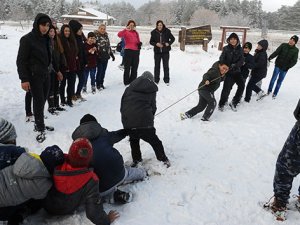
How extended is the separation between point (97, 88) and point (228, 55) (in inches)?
156

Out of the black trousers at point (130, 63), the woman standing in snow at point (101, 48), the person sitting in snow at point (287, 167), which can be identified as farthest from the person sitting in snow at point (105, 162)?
the black trousers at point (130, 63)

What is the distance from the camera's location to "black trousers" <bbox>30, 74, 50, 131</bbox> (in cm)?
530

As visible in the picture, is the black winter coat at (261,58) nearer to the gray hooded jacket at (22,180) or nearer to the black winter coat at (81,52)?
the black winter coat at (81,52)

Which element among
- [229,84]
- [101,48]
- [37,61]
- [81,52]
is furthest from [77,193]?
[101,48]

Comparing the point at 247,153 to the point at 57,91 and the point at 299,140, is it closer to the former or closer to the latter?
the point at 299,140

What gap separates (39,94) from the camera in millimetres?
5375

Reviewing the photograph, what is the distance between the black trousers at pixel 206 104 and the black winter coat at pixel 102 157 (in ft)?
11.5

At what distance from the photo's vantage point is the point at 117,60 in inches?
581

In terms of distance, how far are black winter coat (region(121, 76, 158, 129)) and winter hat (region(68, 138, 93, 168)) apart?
4.81ft

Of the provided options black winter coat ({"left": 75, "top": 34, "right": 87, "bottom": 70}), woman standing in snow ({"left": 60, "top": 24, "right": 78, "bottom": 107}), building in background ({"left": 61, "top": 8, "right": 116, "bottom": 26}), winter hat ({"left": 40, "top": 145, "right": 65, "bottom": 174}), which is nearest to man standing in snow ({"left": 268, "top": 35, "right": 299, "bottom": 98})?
black winter coat ({"left": 75, "top": 34, "right": 87, "bottom": 70})

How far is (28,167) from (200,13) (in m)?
69.1

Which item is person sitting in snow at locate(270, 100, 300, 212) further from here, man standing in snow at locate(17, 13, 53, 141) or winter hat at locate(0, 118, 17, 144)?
man standing in snow at locate(17, 13, 53, 141)

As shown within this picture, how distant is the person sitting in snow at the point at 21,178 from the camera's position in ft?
9.76

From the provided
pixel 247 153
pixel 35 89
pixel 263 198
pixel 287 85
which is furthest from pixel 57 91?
pixel 287 85
